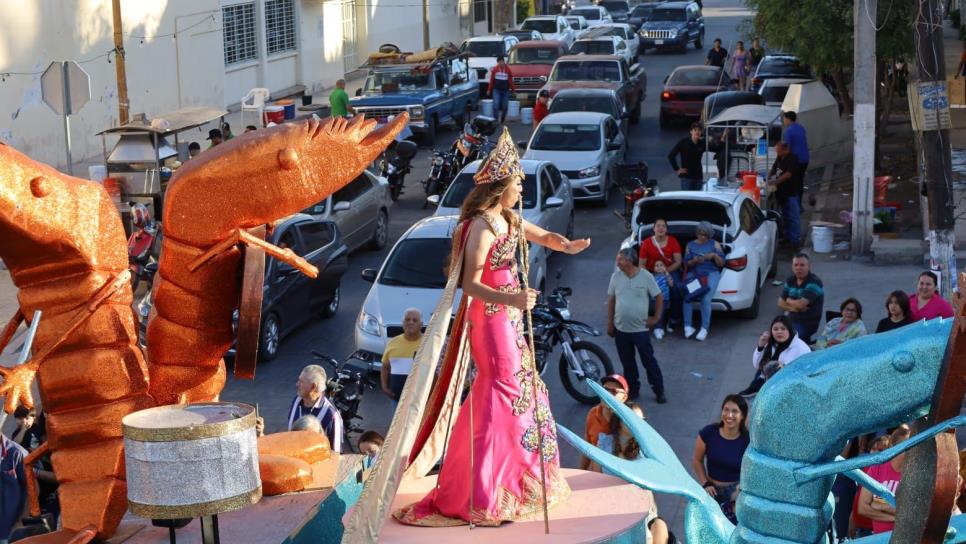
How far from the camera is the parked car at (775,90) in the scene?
2903 cm

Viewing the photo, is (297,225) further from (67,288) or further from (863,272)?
(67,288)

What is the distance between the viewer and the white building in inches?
1045

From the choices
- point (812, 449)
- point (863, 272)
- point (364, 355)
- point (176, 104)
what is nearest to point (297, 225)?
point (364, 355)

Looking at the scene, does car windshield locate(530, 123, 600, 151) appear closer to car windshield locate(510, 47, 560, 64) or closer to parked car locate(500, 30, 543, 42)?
car windshield locate(510, 47, 560, 64)

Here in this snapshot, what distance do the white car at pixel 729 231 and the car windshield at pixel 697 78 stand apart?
14.1m

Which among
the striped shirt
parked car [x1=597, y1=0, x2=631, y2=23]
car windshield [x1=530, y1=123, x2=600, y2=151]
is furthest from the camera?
parked car [x1=597, y1=0, x2=631, y2=23]

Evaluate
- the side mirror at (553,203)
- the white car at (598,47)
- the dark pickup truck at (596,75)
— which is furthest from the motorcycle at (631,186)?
the white car at (598,47)

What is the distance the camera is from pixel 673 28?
4869cm

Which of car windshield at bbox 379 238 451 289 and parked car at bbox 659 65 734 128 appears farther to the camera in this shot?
parked car at bbox 659 65 734 128

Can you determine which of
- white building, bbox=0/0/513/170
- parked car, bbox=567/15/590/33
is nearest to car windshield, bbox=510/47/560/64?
white building, bbox=0/0/513/170

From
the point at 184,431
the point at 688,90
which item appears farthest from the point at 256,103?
the point at 184,431

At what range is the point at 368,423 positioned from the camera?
13633mm

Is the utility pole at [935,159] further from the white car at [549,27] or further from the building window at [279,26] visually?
the white car at [549,27]

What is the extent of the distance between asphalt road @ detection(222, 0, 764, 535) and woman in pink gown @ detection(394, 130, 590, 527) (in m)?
4.19
